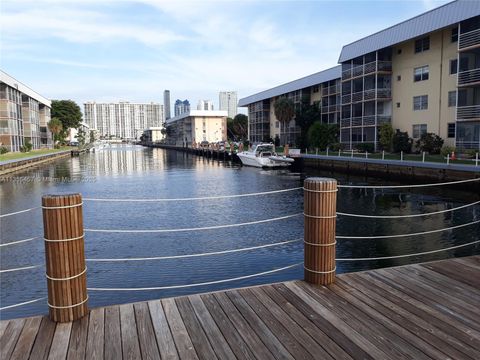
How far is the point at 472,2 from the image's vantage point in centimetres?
2977

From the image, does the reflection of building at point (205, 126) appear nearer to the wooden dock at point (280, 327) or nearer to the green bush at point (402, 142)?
the green bush at point (402, 142)

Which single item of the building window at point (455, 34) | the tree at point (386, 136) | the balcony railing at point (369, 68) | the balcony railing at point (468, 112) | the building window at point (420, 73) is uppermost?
the building window at point (455, 34)

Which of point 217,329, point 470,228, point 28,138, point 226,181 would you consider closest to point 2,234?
point 217,329

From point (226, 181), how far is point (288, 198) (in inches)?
462

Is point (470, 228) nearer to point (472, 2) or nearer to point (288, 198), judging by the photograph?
point (288, 198)

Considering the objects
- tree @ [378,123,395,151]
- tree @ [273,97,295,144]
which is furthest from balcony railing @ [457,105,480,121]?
tree @ [273,97,295,144]

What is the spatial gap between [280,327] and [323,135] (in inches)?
1838

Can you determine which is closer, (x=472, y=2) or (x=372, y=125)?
(x=472, y=2)

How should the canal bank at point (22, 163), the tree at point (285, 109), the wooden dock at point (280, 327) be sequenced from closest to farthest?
the wooden dock at point (280, 327)
the canal bank at point (22, 163)
the tree at point (285, 109)

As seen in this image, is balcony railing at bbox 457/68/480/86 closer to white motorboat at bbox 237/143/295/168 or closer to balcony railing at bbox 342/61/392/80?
balcony railing at bbox 342/61/392/80

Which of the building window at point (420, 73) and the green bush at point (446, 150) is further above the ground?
the building window at point (420, 73)

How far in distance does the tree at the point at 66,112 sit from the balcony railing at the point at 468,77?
9380cm

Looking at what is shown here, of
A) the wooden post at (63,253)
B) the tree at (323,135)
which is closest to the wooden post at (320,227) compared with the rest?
the wooden post at (63,253)

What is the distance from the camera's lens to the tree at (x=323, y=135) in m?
48.8
